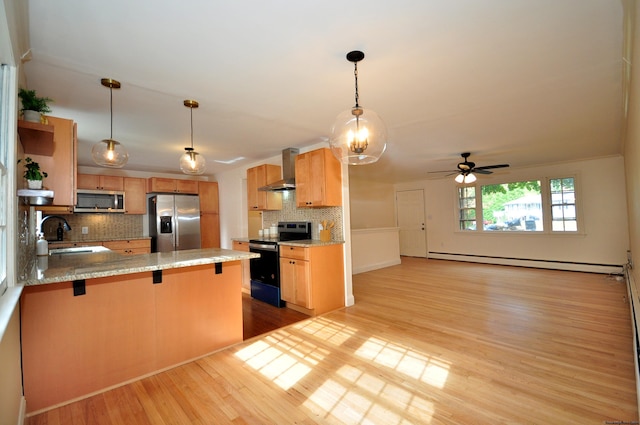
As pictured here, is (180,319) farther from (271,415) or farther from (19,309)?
(271,415)

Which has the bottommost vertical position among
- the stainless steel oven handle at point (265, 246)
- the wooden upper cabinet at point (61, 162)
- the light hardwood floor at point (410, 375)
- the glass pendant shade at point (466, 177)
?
the light hardwood floor at point (410, 375)

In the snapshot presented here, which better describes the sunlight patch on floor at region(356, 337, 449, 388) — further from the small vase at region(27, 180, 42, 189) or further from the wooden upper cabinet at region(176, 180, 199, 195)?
the wooden upper cabinet at region(176, 180, 199, 195)

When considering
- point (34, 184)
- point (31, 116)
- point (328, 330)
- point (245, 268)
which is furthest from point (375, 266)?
point (31, 116)

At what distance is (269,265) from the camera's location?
4250 millimetres

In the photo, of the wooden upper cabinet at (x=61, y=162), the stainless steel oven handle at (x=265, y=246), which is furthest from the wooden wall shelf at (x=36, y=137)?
the stainless steel oven handle at (x=265, y=246)

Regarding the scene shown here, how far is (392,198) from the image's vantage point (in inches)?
359

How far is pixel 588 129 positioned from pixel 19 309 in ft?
19.6

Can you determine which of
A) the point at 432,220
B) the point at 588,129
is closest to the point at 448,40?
the point at 588,129

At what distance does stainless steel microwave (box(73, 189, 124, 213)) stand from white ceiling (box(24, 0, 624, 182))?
193 centimetres

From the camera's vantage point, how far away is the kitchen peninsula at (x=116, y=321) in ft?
6.19

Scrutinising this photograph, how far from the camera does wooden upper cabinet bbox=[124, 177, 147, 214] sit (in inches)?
225

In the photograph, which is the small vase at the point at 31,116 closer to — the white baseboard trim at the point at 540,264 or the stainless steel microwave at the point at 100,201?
the stainless steel microwave at the point at 100,201


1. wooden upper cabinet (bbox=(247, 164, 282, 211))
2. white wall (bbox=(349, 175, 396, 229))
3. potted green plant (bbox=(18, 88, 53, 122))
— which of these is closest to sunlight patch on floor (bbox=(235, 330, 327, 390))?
potted green plant (bbox=(18, 88, 53, 122))

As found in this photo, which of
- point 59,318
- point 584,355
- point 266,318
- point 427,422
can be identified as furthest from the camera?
point 266,318
